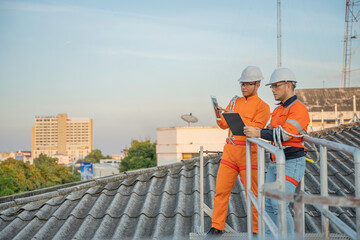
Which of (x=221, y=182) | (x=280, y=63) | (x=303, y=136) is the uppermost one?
(x=280, y=63)

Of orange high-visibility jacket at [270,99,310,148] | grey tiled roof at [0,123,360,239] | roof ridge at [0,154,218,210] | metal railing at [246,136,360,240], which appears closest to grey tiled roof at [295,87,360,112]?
grey tiled roof at [0,123,360,239]

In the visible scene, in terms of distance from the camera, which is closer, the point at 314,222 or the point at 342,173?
the point at 314,222

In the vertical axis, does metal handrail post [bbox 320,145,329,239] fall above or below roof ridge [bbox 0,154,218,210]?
above

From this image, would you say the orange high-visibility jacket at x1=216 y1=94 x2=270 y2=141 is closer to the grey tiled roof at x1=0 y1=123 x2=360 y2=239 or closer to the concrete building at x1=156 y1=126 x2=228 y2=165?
the grey tiled roof at x1=0 y1=123 x2=360 y2=239

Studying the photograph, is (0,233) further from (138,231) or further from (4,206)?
(138,231)

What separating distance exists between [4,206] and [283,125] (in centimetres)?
512

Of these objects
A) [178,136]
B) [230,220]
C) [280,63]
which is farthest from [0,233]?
[178,136]

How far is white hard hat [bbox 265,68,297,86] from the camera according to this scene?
173 inches

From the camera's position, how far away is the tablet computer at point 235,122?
447 centimetres

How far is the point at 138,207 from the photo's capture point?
7.11 m

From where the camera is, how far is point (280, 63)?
22.8m

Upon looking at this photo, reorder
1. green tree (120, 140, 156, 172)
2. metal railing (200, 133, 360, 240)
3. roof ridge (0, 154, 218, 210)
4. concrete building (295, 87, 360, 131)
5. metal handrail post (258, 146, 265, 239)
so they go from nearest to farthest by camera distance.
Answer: metal railing (200, 133, 360, 240) → metal handrail post (258, 146, 265, 239) → roof ridge (0, 154, 218, 210) → concrete building (295, 87, 360, 131) → green tree (120, 140, 156, 172)

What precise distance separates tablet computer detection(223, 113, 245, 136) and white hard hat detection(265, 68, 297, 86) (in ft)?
1.49

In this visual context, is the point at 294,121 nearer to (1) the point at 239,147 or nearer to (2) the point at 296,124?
(2) the point at 296,124
